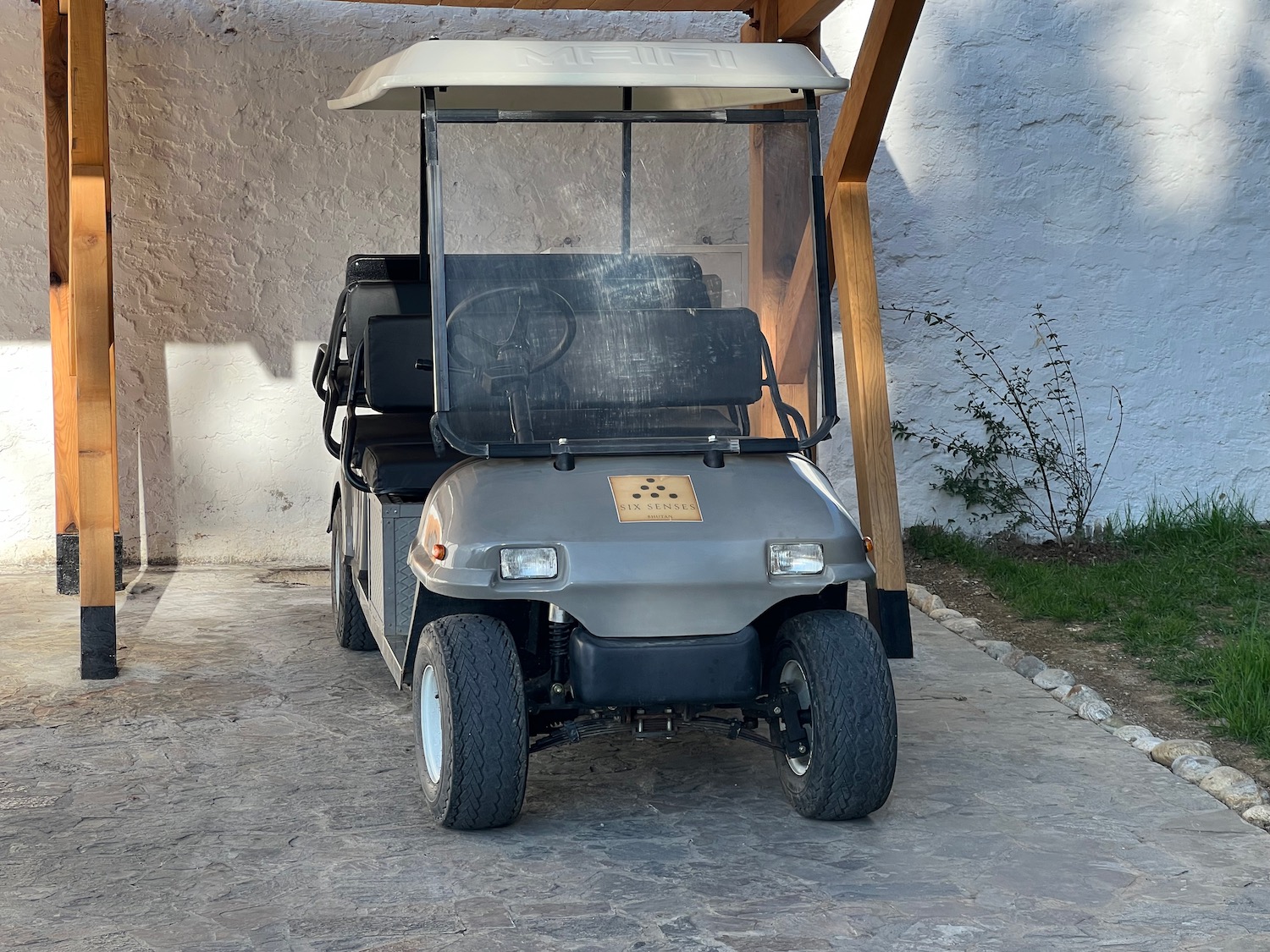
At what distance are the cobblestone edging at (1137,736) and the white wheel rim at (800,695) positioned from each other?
1.02 metres

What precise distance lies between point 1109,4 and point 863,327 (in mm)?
2726

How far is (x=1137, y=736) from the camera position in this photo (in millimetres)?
3789

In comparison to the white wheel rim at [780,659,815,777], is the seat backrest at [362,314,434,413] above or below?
above

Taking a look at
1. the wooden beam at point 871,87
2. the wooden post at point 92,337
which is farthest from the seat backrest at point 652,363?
the wooden post at point 92,337

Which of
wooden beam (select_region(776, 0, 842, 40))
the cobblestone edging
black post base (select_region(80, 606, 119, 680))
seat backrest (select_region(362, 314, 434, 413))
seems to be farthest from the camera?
wooden beam (select_region(776, 0, 842, 40))

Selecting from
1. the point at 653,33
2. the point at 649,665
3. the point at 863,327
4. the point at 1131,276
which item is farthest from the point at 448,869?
the point at 1131,276

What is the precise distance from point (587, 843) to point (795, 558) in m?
0.76

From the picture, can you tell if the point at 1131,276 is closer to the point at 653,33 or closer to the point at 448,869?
the point at 653,33

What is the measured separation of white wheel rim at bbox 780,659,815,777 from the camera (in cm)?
303

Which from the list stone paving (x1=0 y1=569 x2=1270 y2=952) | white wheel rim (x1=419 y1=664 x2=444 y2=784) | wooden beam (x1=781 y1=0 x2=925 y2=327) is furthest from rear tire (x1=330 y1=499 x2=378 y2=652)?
wooden beam (x1=781 y1=0 x2=925 y2=327)

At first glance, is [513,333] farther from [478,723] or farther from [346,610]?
[346,610]

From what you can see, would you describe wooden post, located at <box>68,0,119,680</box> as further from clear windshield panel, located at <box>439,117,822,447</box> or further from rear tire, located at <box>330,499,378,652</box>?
clear windshield panel, located at <box>439,117,822,447</box>

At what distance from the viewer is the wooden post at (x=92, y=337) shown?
4.40 m

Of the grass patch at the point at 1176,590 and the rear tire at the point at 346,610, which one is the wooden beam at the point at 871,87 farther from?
the rear tire at the point at 346,610
